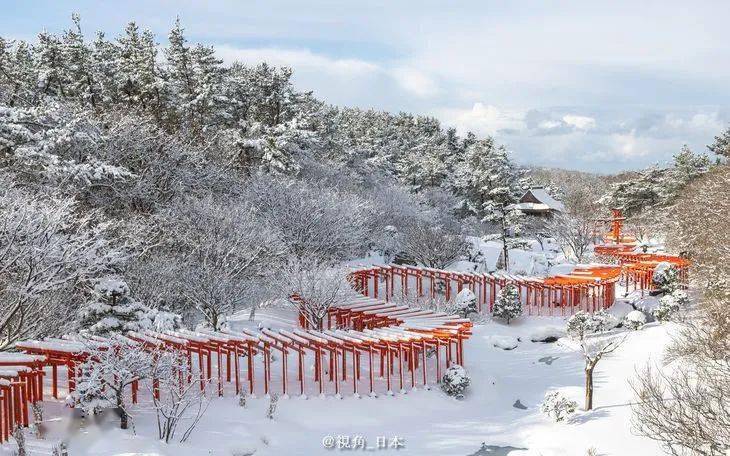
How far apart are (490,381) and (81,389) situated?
12538 millimetres

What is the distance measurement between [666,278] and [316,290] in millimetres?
17992

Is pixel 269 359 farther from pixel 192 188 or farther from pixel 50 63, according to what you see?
pixel 50 63

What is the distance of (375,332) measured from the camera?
62.0 ft

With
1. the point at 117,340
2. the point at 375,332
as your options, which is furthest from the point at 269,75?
the point at 117,340

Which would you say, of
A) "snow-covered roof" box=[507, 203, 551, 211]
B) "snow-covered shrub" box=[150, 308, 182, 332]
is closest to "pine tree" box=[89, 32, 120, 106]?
"snow-covered shrub" box=[150, 308, 182, 332]

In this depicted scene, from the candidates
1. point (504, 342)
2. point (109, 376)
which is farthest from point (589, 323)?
point (109, 376)

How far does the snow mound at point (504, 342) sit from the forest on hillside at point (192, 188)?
7884 mm

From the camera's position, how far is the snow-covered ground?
13.2m

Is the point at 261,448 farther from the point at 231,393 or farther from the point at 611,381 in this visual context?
the point at 611,381

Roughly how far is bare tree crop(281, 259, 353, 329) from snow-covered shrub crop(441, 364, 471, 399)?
5.24 metres

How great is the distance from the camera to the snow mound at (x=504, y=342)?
77.5ft

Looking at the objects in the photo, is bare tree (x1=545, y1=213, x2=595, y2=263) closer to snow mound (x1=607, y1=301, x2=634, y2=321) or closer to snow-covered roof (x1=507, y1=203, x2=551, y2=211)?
snow mound (x1=607, y1=301, x2=634, y2=321)

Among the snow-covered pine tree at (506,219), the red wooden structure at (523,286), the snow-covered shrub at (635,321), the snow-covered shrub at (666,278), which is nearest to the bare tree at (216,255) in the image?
the red wooden structure at (523,286)

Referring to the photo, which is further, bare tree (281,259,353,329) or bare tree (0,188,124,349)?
bare tree (281,259,353,329)
